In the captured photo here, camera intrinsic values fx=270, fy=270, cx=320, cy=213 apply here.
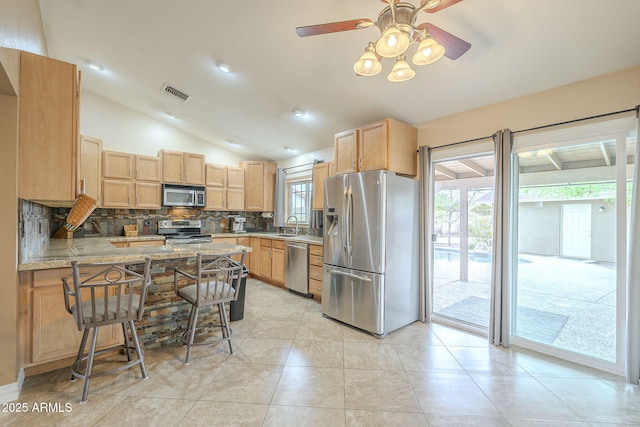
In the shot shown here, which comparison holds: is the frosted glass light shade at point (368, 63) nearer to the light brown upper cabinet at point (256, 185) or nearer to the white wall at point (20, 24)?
the white wall at point (20, 24)

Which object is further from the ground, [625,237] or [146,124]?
[146,124]

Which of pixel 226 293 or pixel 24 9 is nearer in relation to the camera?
pixel 24 9

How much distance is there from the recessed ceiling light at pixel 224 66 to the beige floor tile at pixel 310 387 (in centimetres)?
318

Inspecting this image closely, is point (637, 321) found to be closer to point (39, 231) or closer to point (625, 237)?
point (625, 237)

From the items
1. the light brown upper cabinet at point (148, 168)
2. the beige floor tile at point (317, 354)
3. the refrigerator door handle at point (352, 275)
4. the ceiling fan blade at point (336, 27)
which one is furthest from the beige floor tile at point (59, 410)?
the light brown upper cabinet at point (148, 168)

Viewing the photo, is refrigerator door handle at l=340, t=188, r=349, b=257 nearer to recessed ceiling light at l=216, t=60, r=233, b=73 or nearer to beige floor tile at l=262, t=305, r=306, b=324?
beige floor tile at l=262, t=305, r=306, b=324

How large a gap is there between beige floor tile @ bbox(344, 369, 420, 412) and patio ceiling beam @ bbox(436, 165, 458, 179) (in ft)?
8.36

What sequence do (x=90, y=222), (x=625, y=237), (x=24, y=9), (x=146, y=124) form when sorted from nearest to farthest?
1. (x=24, y=9)
2. (x=625, y=237)
3. (x=90, y=222)
4. (x=146, y=124)

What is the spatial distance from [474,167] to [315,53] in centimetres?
237

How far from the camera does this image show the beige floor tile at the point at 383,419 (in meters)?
1.67

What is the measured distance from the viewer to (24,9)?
2.01m

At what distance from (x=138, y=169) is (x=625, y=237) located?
615 centimetres

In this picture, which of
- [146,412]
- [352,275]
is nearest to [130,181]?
[146,412]

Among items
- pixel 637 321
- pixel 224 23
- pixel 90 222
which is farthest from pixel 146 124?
pixel 637 321
